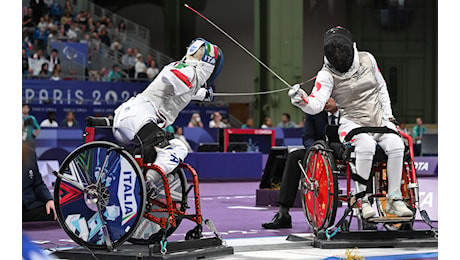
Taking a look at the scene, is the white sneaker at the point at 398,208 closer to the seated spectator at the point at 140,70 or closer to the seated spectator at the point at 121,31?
the seated spectator at the point at 140,70

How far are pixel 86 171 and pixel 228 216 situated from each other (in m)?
3.82

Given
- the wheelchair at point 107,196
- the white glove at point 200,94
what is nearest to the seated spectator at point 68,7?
the white glove at point 200,94

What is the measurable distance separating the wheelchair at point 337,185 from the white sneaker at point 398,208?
32 millimetres

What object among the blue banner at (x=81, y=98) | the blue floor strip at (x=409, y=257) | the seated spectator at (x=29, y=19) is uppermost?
the seated spectator at (x=29, y=19)

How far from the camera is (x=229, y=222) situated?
27.2 ft

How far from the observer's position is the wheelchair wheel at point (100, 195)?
5.12 metres

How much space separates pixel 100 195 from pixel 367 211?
2120 mm

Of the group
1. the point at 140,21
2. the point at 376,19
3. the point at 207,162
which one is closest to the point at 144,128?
the point at 207,162

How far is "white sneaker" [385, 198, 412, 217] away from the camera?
20.1ft

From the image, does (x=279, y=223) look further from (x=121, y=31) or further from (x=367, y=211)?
(x=121, y=31)

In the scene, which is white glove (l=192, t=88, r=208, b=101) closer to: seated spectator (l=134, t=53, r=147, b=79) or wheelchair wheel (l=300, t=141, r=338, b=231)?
wheelchair wheel (l=300, t=141, r=338, b=231)

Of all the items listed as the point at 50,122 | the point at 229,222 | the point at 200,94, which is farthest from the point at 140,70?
the point at 200,94

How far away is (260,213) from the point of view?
9.23m

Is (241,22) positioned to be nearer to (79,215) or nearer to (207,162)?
(207,162)
